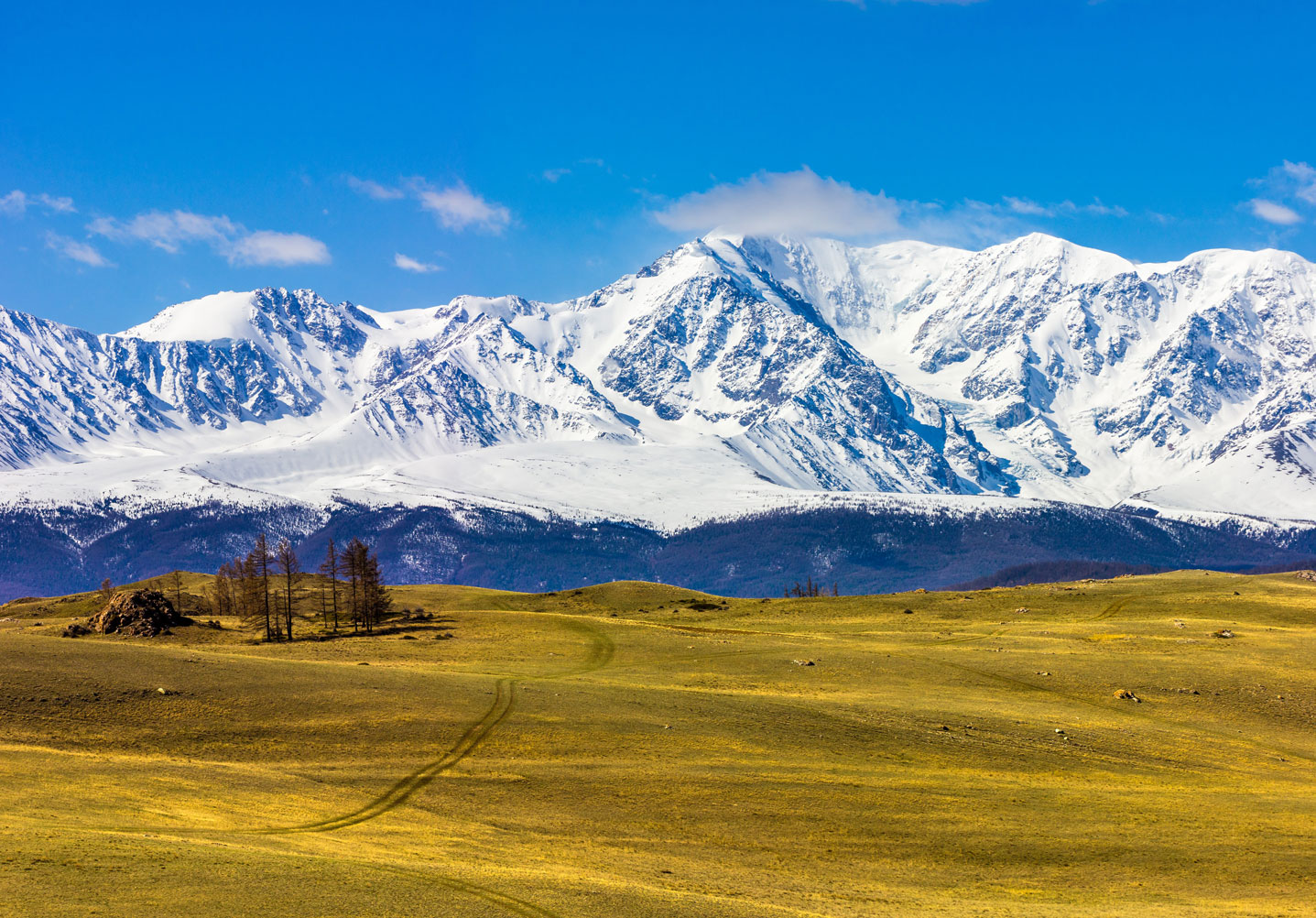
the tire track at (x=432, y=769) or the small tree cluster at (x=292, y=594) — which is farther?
the small tree cluster at (x=292, y=594)

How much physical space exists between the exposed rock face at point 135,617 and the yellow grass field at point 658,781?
4381 mm

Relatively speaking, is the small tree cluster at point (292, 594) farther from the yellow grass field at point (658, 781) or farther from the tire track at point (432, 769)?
the tire track at point (432, 769)

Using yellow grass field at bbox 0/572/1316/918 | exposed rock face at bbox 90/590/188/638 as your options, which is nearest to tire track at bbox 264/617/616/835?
yellow grass field at bbox 0/572/1316/918

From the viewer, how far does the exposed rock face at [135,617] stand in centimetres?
10562

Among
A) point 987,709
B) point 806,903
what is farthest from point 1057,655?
point 806,903

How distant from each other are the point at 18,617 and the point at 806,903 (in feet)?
437

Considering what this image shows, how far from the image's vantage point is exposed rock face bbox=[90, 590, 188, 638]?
106m

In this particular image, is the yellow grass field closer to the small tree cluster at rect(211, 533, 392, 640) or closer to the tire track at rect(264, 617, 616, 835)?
the tire track at rect(264, 617, 616, 835)

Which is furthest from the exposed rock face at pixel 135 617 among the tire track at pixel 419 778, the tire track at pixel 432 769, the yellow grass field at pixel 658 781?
the tire track at pixel 419 778

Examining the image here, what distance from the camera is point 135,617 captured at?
4225 inches

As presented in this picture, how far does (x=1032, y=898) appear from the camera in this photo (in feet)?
145

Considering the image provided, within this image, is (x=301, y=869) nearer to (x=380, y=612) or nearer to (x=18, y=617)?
(x=380, y=612)

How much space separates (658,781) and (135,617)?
69.4 meters

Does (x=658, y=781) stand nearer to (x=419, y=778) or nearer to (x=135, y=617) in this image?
(x=419, y=778)
